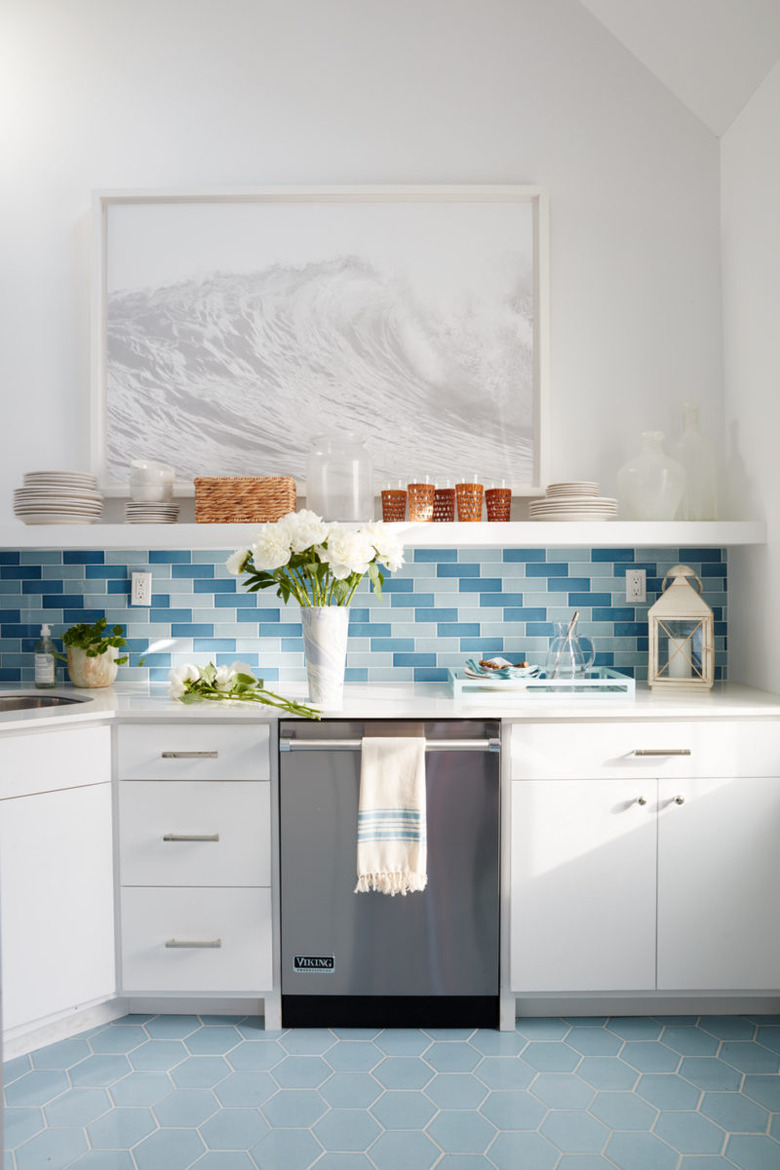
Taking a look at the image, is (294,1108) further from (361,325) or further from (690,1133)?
(361,325)

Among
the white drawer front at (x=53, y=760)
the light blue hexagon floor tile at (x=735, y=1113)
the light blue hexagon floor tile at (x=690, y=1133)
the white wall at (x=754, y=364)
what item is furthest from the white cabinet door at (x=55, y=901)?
the white wall at (x=754, y=364)

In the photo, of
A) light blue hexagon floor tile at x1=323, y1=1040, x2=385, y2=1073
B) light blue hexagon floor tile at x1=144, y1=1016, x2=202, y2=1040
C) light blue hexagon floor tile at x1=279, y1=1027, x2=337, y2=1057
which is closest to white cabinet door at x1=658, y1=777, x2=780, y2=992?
light blue hexagon floor tile at x1=323, y1=1040, x2=385, y2=1073

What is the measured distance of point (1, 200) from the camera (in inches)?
110

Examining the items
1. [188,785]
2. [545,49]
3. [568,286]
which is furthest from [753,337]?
[188,785]

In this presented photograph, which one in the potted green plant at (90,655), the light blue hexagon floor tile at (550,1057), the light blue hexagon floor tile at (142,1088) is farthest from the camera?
the potted green plant at (90,655)

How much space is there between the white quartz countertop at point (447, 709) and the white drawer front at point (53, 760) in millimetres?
35

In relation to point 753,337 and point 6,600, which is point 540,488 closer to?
point 753,337

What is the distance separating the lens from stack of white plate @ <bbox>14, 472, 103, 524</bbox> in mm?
2559

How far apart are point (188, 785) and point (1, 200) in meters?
2.06

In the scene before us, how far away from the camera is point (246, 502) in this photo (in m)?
2.54

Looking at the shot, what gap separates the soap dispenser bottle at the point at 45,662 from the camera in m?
2.70

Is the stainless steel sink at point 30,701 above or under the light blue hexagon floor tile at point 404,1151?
above

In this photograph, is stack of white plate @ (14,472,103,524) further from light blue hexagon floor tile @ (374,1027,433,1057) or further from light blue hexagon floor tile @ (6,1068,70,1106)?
light blue hexagon floor tile @ (374,1027,433,1057)

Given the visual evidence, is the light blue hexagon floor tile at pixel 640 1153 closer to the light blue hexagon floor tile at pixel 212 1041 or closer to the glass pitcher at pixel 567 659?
the light blue hexagon floor tile at pixel 212 1041
